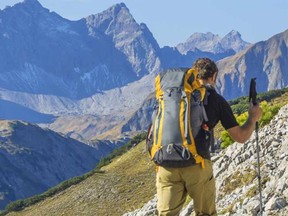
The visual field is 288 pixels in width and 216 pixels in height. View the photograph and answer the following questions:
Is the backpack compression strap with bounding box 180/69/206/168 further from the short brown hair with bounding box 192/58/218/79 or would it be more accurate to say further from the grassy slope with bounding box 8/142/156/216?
the grassy slope with bounding box 8/142/156/216

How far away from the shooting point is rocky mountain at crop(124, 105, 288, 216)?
15727mm

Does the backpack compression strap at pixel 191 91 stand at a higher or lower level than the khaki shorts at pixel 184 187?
higher

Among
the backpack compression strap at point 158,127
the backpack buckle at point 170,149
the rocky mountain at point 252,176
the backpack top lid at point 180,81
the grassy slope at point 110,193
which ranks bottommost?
the grassy slope at point 110,193

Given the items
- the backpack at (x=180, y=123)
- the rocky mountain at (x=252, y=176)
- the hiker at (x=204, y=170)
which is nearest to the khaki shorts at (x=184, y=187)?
the hiker at (x=204, y=170)

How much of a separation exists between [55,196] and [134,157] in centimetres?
1210

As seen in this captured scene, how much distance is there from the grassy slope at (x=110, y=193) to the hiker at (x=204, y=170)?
136ft

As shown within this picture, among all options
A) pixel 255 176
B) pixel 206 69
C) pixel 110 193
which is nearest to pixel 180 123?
pixel 206 69

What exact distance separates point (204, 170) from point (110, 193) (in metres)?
54.7

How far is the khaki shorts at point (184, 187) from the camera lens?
9613 millimetres

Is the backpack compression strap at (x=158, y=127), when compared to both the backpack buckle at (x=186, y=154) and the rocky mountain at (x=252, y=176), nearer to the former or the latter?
the backpack buckle at (x=186, y=154)

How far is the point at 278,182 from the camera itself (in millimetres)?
16500

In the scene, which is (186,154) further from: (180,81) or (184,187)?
(180,81)

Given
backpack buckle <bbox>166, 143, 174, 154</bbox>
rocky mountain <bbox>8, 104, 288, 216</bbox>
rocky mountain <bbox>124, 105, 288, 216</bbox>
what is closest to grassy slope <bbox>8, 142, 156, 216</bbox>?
rocky mountain <bbox>8, 104, 288, 216</bbox>

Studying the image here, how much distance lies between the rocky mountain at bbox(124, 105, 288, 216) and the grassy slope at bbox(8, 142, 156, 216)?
1086 inches
